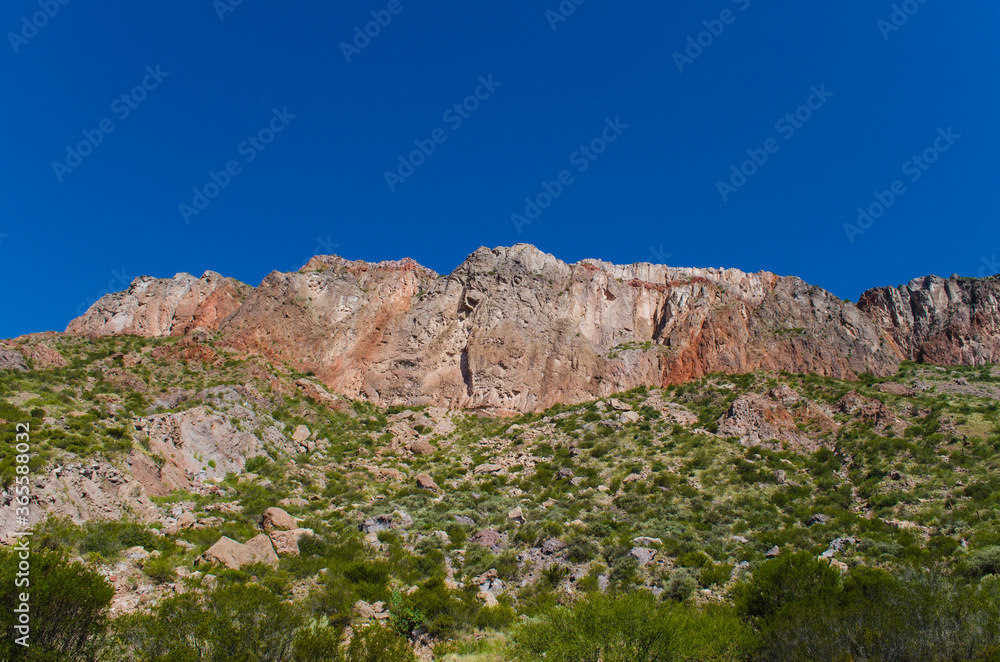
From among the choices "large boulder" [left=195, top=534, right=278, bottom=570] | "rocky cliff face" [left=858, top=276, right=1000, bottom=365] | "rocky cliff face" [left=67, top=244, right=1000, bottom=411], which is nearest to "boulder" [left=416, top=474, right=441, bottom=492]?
"large boulder" [left=195, top=534, right=278, bottom=570]

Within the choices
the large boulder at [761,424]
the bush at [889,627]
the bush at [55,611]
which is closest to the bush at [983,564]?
the bush at [889,627]

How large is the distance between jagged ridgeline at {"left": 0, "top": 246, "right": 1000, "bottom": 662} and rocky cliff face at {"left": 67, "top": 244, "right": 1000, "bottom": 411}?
0.93 feet

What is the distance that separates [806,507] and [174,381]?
3796 centimetres

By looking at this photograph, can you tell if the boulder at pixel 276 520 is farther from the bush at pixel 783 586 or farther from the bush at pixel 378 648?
the bush at pixel 783 586

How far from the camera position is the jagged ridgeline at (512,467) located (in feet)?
42.8

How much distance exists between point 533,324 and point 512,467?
19.2m

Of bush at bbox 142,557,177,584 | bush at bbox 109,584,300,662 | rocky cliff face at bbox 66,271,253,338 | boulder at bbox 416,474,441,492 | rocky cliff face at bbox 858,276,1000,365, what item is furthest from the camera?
rocky cliff face at bbox 858,276,1000,365

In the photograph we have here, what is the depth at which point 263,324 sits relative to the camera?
4741 cm

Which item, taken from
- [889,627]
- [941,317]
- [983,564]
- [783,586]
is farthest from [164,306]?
[941,317]

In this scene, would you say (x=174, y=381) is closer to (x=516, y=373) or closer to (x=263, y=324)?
(x=263, y=324)

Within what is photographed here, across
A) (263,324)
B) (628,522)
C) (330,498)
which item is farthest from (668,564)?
(263,324)

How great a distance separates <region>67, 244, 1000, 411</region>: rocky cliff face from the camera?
48000 millimetres

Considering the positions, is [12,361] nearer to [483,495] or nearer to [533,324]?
[483,495]

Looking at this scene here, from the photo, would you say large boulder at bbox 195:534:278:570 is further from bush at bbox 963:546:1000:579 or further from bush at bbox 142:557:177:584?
bush at bbox 963:546:1000:579
